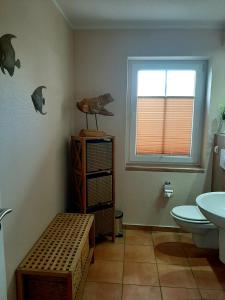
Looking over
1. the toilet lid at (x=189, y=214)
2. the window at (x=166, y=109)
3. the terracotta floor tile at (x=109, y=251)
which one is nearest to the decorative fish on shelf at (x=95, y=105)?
the window at (x=166, y=109)

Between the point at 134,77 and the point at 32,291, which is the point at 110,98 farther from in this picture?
the point at 32,291

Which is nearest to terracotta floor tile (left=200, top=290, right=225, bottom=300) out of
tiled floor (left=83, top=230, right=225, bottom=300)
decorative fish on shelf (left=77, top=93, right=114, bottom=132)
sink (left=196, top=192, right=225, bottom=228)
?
tiled floor (left=83, top=230, right=225, bottom=300)

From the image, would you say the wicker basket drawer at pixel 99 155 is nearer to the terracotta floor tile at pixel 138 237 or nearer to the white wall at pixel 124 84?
the white wall at pixel 124 84

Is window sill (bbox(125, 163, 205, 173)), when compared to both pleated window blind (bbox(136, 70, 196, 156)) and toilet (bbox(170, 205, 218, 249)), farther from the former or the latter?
toilet (bbox(170, 205, 218, 249))

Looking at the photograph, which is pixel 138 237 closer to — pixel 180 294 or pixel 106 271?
pixel 106 271

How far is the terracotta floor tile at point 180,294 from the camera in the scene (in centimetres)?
181

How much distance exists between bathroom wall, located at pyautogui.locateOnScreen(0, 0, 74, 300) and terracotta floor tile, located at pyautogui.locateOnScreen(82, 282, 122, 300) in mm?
583

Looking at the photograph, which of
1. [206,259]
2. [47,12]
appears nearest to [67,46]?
[47,12]

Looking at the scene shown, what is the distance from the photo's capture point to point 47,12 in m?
1.86

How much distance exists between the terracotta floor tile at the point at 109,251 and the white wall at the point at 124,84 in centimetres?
42

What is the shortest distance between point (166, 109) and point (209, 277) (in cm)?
167

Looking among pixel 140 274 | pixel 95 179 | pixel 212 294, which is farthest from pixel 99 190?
pixel 212 294

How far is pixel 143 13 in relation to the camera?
2.20 metres

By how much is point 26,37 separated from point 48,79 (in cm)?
43
